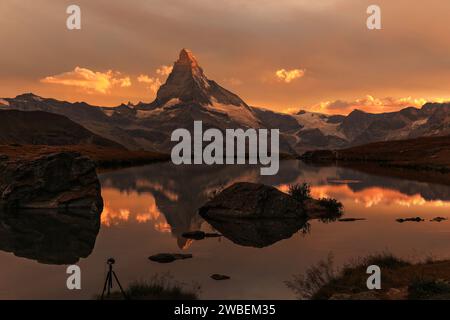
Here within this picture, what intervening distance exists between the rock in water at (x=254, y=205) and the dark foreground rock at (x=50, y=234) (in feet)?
41.5

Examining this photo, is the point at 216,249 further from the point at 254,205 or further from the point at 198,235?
the point at 254,205

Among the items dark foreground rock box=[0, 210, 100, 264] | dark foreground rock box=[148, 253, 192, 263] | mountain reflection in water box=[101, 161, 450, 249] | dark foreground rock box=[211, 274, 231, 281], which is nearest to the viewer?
dark foreground rock box=[211, 274, 231, 281]

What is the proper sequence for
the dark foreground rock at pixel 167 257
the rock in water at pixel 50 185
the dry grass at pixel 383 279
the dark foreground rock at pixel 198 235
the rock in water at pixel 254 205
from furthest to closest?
the rock in water at pixel 50 185
the rock in water at pixel 254 205
the dark foreground rock at pixel 198 235
the dark foreground rock at pixel 167 257
the dry grass at pixel 383 279

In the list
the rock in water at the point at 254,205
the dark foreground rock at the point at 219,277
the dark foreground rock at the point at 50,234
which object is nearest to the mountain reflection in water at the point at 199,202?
the rock in water at the point at 254,205

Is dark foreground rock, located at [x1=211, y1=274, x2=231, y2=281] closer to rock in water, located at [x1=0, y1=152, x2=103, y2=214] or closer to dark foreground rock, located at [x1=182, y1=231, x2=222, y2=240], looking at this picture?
dark foreground rock, located at [x1=182, y1=231, x2=222, y2=240]

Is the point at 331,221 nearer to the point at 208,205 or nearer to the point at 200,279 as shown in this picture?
the point at 208,205

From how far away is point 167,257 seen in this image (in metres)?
29.0

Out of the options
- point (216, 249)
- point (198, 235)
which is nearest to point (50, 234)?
point (198, 235)

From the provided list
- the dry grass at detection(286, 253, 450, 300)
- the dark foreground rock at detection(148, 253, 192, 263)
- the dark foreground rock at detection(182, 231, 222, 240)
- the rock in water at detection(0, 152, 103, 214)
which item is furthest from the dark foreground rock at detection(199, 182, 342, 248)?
the rock in water at detection(0, 152, 103, 214)

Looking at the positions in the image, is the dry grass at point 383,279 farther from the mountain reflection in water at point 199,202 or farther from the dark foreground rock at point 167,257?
the mountain reflection in water at point 199,202

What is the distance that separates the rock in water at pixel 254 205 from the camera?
147 feet

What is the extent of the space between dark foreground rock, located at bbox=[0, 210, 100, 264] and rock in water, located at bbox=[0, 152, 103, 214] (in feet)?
5.46

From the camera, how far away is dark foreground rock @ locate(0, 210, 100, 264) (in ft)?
99.7
